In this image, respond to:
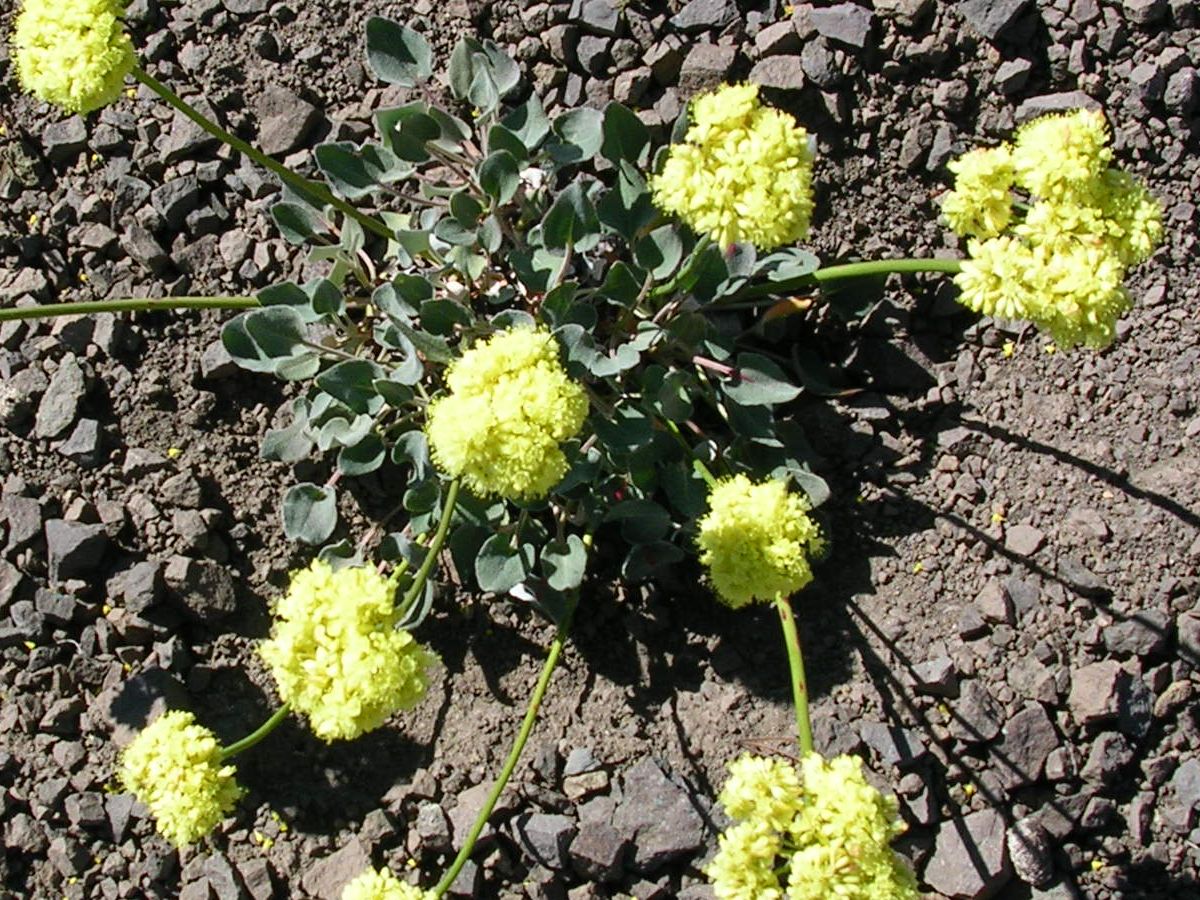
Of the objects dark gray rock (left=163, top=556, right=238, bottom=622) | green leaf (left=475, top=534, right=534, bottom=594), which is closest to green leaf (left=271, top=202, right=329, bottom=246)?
dark gray rock (left=163, top=556, right=238, bottom=622)

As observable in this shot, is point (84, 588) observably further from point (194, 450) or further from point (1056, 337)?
point (1056, 337)

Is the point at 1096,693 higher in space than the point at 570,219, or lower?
lower

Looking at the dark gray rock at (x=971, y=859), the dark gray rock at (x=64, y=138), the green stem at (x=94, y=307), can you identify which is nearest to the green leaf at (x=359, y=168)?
the green stem at (x=94, y=307)

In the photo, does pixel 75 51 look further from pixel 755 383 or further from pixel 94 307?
pixel 755 383

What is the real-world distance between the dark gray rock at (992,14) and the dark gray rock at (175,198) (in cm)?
299

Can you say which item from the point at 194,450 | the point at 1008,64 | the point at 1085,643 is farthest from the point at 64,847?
the point at 1008,64

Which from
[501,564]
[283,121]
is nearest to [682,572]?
[501,564]

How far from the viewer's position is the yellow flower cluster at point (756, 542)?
345 cm

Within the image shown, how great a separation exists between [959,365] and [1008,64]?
113 cm

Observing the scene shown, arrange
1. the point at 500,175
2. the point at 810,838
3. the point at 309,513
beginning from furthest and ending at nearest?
the point at 309,513, the point at 500,175, the point at 810,838

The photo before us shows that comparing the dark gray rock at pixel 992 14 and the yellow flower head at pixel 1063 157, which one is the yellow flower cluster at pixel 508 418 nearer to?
the yellow flower head at pixel 1063 157

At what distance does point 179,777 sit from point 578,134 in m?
2.40

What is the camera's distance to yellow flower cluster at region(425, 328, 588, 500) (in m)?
3.05

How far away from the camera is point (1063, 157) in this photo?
325cm
